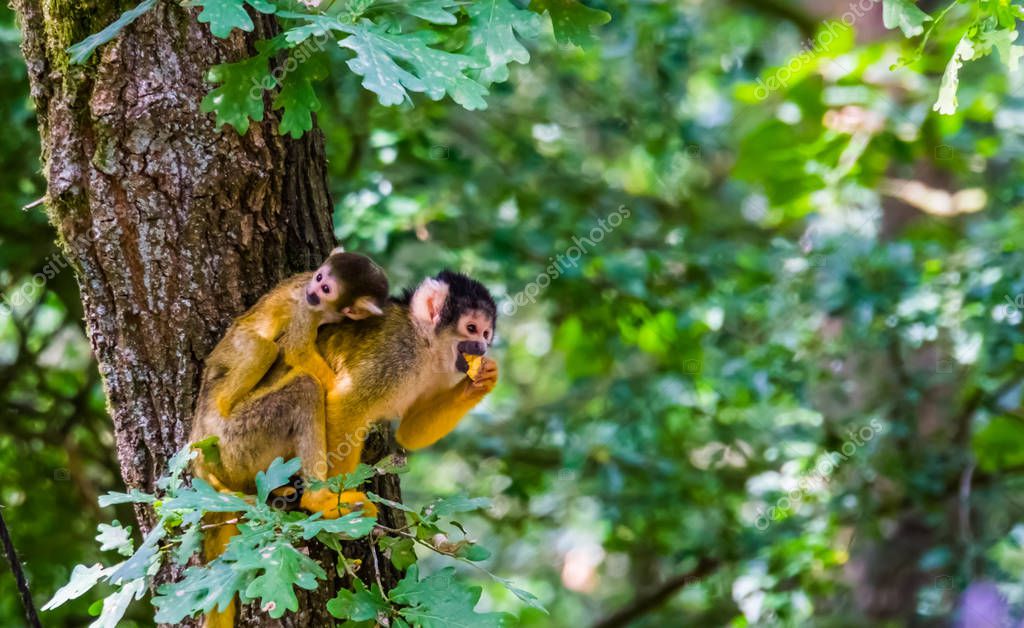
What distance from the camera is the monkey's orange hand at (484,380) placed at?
322 cm

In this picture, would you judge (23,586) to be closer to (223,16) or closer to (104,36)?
(104,36)

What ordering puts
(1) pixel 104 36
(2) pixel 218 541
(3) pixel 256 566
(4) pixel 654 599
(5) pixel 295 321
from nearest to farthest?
(3) pixel 256 566 → (1) pixel 104 36 → (2) pixel 218 541 → (5) pixel 295 321 → (4) pixel 654 599

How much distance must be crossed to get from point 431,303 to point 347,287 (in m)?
0.41

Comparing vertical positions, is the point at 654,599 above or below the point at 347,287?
below

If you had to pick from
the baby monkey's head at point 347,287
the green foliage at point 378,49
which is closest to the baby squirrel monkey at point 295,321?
the baby monkey's head at point 347,287

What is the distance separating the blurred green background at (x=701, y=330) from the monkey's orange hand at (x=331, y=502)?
5.31 feet

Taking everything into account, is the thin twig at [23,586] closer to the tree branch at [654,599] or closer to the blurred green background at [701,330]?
the blurred green background at [701,330]

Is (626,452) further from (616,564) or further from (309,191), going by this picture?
(616,564)

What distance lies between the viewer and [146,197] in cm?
267

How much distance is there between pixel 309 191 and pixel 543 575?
5.37 metres

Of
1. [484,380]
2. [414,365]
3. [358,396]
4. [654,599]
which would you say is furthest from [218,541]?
[654,599]

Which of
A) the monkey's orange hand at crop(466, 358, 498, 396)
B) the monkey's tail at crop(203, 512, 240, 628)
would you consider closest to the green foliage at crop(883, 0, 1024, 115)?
the monkey's orange hand at crop(466, 358, 498, 396)

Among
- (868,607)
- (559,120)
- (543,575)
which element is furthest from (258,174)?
(543,575)

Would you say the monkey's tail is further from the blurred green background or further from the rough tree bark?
the blurred green background
